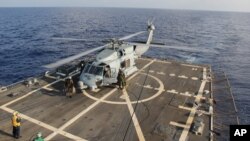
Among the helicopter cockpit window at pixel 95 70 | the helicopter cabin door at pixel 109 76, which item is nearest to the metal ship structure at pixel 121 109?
the helicopter cabin door at pixel 109 76

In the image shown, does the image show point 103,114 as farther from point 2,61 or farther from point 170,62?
point 2,61

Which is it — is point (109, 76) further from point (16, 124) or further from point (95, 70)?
point (16, 124)

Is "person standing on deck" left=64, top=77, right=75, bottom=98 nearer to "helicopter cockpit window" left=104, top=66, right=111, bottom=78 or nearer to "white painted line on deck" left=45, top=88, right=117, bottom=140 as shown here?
"white painted line on deck" left=45, top=88, right=117, bottom=140

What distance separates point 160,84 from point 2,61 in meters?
34.5

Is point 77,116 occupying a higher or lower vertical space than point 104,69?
lower

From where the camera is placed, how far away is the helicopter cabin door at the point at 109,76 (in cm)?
2361

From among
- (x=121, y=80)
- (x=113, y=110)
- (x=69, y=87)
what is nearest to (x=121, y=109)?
(x=113, y=110)

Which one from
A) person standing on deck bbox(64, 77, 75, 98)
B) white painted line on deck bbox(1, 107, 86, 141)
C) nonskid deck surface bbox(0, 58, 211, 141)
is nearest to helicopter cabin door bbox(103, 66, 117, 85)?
nonskid deck surface bbox(0, 58, 211, 141)

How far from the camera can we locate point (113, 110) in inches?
795

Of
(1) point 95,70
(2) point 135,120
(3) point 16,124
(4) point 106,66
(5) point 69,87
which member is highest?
(4) point 106,66

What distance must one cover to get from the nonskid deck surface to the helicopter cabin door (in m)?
0.88

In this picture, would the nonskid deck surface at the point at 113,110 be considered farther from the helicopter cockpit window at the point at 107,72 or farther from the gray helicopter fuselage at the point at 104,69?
the helicopter cockpit window at the point at 107,72

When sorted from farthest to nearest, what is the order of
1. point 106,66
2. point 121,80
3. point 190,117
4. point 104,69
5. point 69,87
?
point 121,80 → point 106,66 → point 104,69 → point 69,87 → point 190,117

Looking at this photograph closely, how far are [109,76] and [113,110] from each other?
15.0 ft
